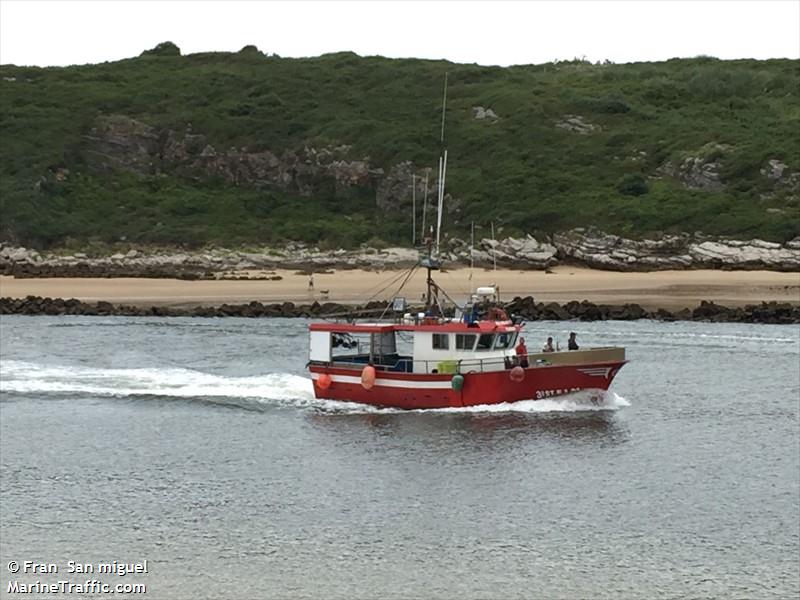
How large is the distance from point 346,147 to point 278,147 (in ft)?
20.0

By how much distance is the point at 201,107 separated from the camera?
11619cm

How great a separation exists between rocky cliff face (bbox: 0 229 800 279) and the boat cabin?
35485 mm

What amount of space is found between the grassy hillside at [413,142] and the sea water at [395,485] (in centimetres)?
3972

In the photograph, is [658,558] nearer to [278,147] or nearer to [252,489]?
[252,489]

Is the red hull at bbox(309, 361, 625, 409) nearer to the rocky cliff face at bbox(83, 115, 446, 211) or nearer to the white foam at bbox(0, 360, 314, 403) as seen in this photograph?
the white foam at bbox(0, 360, 314, 403)

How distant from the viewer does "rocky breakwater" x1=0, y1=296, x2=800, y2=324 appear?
62.6 metres

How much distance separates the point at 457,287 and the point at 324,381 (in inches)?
1134

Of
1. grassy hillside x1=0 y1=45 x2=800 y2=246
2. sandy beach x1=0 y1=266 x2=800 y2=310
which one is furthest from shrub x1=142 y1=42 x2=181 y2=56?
sandy beach x1=0 y1=266 x2=800 y2=310

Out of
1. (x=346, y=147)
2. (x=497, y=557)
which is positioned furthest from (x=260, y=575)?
(x=346, y=147)

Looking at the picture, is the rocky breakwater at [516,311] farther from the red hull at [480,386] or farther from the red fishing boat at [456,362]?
the red hull at [480,386]

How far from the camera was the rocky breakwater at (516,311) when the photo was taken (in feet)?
205

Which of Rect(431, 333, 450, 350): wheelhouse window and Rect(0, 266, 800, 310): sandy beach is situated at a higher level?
Rect(431, 333, 450, 350): wheelhouse window

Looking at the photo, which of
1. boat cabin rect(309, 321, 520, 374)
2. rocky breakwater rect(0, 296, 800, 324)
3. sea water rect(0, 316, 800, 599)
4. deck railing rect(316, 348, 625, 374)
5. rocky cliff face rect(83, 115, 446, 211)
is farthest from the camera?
rocky cliff face rect(83, 115, 446, 211)

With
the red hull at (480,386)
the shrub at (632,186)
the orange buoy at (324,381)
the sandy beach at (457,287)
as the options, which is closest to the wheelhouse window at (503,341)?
the red hull at (480,386)
